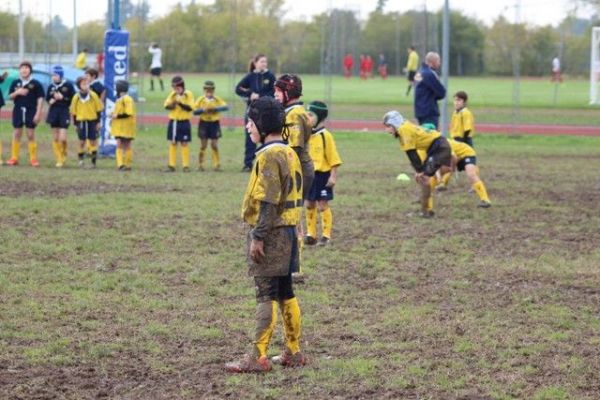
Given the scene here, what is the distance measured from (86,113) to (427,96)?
24.3 feet

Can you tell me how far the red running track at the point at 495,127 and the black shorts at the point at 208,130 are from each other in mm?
11670

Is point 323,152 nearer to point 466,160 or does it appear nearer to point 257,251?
point 466,160

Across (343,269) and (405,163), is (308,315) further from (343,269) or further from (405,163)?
(405,163)

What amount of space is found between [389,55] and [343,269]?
37.7 m

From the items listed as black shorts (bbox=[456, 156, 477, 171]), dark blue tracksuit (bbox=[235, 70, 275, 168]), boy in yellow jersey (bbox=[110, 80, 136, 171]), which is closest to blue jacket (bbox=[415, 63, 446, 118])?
black shorts (bbox=[456, 156, 477, 171])

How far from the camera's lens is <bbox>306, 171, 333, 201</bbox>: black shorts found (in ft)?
43.5

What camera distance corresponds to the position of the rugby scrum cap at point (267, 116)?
7957mm

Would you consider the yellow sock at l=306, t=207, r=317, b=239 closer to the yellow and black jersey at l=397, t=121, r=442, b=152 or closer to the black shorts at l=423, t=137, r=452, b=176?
the yellow and black jersey at l=397, t=121, r=442, b=152

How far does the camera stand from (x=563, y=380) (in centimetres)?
775

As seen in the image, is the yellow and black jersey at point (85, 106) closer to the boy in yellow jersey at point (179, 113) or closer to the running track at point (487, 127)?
the boy in yellow jersey at point (179, 113)

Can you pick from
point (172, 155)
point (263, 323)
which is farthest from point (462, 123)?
point (263, 323)

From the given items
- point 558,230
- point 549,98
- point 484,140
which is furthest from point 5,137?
point 549,98

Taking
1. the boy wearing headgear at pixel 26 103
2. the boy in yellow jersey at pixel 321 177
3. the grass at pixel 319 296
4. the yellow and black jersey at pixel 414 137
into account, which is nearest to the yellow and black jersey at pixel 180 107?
the grass at pixel 319 296

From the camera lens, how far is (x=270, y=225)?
787cm
